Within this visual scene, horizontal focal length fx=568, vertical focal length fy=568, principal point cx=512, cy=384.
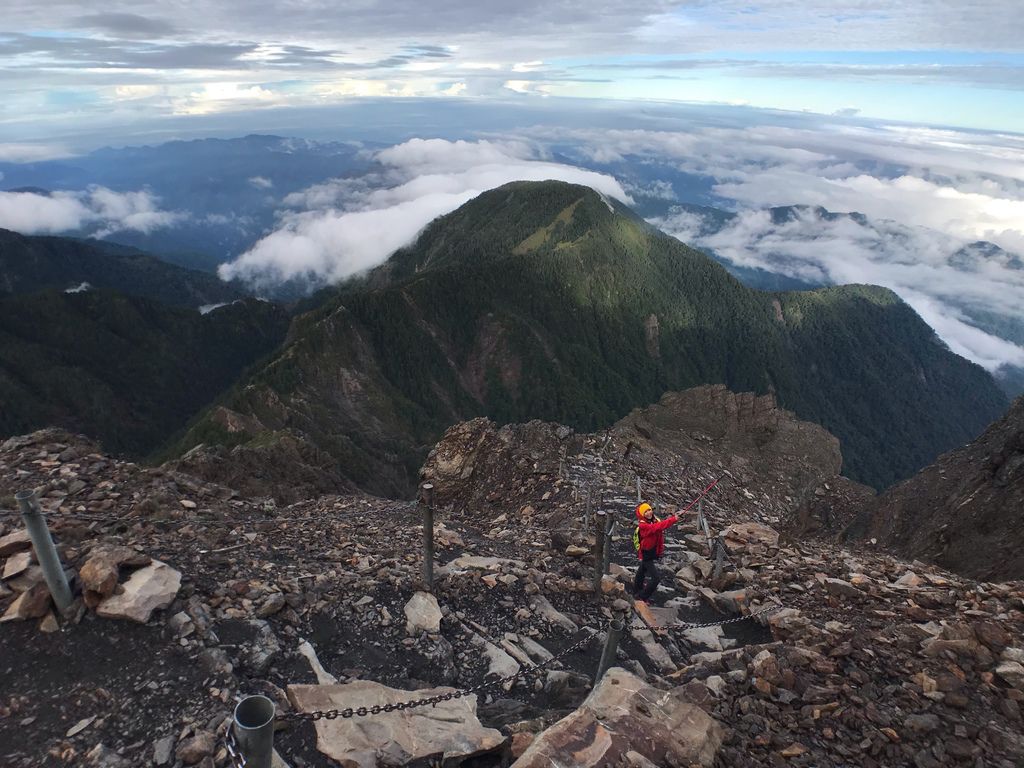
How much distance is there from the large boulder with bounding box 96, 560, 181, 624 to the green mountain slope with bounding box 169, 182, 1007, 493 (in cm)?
6699

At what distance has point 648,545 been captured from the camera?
37.2 ft

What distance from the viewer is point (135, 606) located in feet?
26.1

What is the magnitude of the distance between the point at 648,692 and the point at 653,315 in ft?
565

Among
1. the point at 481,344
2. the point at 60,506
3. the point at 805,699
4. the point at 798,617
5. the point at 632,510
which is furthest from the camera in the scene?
the point at 481,344

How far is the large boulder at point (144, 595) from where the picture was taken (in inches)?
310

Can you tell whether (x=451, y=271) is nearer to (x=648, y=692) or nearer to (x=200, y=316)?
(x=200, y=316)

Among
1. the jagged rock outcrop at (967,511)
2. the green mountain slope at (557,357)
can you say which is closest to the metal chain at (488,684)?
the jagged rock outcrop at (967,511)

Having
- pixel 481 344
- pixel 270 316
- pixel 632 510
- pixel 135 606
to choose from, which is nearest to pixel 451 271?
pixel 481 344

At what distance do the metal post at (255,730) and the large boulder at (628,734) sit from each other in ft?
9.00

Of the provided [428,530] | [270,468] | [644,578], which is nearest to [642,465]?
[644,578]

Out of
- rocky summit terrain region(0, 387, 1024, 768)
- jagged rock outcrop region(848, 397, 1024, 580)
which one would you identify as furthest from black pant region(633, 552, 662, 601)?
jagged rock outcrop region(848, 397, 1024, 580)

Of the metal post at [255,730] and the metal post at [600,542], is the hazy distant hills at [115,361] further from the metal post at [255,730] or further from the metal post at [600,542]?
the metal post at [255,730]

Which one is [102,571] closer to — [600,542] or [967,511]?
[600,542]

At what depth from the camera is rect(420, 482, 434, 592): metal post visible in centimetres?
957
